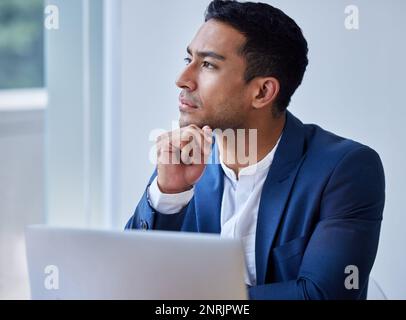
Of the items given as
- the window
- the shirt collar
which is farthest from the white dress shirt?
the window

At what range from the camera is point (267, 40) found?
5.29ft

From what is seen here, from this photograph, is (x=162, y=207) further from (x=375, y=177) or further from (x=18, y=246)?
(x=18, y=246)

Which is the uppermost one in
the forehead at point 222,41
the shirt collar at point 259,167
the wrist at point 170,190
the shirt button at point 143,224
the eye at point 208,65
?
the forehead at point 222,41

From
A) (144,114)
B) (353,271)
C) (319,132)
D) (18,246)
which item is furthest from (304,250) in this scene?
(18,246)

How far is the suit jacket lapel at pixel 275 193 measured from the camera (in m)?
1.48

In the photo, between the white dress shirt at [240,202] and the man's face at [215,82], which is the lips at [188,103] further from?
the white dress shirt at [240,202]

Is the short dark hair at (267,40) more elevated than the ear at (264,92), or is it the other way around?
the short dark hair at (267,40)

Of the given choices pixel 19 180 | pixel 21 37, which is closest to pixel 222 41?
pixel 21 37

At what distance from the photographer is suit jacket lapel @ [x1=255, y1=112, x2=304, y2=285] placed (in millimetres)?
1481

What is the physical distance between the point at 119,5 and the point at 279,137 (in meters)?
0.81

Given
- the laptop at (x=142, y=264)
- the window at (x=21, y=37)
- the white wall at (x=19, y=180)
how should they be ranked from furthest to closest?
1. the white wall at (x=19, y=180)
2. the window at (x=21, y=37)
3. the laptop at (x=142, y=264)

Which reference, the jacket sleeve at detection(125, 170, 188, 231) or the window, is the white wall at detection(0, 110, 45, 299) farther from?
the jacket sleeve at detection(125, 170, 188, 231)

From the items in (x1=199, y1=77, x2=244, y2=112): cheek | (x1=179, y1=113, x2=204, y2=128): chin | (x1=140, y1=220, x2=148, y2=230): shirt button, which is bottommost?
(x1=140, y1=220, x2=148, y2=230): shirt button

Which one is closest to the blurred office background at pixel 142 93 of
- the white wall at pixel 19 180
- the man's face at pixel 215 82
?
the white wall at pixel 19 180
